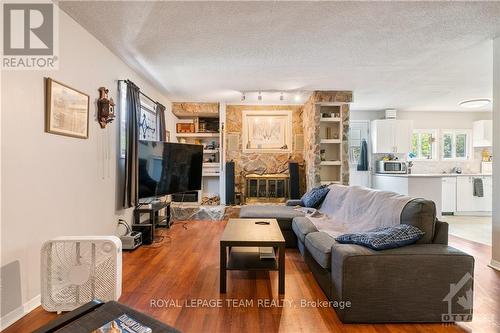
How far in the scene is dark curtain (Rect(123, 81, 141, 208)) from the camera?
3617 mm

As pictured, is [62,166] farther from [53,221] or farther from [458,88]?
[458,88]

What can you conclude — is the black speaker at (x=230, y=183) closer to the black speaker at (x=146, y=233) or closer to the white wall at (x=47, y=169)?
the black speaker at (x=146, y=233)

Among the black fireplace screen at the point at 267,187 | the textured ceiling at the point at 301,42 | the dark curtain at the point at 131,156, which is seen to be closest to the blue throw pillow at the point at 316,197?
the black fireplace screen at the point at 267,187

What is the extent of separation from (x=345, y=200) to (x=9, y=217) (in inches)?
128

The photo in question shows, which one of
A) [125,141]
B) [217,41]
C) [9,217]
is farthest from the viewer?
[125,141]

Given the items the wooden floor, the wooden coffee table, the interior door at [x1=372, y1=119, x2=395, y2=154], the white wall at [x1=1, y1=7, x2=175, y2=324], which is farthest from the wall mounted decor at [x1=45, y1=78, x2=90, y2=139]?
the interior door at [x1=372, y1=119, x2=395, y2=154]

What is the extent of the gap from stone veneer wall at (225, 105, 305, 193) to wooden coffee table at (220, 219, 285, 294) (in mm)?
3348

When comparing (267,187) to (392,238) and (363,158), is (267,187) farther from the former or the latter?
(392,238)

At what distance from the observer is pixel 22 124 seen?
2.03 metres

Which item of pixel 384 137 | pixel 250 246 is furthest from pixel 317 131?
pixel 250 246

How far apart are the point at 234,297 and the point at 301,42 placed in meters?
2.64

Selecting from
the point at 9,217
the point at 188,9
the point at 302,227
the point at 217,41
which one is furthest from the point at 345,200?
the point at 9,217

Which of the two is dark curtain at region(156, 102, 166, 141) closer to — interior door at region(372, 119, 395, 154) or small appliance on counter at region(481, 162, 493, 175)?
interior door at region(372, 119, 395, 154)

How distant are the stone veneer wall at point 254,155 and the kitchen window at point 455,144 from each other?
146 inches
